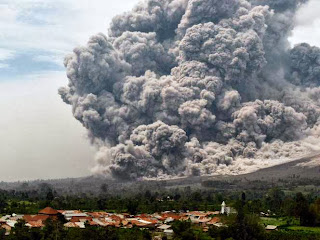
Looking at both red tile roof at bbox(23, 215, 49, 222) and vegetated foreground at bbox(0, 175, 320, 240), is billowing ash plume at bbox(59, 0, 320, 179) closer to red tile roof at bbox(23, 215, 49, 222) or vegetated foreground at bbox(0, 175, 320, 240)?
vegetated foreground at bbox(0, 175, 320, 240)

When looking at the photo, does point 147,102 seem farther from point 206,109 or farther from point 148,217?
point 148,217

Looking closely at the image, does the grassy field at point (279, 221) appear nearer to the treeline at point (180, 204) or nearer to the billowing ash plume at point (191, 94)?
the treeline at point (180, 204)

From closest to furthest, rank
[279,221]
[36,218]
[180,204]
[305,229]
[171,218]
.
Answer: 1. [36,218]
2. [305,229]
3. [171,218]
4. [279,221]
5. [180,204]

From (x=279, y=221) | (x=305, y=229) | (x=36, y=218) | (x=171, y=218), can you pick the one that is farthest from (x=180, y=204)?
(x=36, y=218)

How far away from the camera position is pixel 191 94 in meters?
90.0

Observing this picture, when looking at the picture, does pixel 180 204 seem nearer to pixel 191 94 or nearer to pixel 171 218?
pixel 171 218

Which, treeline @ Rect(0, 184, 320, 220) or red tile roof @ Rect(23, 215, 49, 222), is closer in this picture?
red tile roof @ Rect(23, 215, 49, 222)

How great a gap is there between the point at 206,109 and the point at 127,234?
4762 centimetres

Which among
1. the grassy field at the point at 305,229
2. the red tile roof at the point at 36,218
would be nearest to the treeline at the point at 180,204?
the grassy field at the point at 305,229

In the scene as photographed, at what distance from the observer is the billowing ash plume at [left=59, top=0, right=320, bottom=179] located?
8762cm

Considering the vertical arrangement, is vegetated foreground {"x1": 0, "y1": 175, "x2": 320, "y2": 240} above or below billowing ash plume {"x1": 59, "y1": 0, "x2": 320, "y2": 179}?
below

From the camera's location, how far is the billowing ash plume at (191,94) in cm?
8762

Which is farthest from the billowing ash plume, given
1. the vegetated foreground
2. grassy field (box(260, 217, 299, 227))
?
grassy field (box(260, 217, 299, 227))

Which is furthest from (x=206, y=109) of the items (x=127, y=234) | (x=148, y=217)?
(x=127, y=234)
